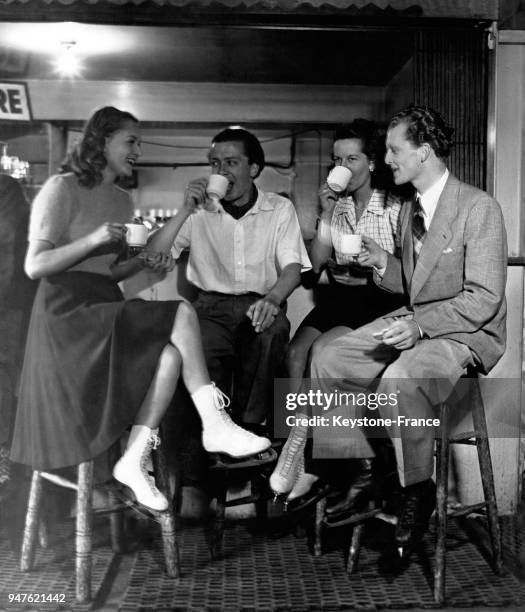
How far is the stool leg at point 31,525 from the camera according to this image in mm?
2912

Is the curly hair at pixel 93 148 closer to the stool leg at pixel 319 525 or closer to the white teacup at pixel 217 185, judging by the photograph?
the white teacup at pixel 217 185

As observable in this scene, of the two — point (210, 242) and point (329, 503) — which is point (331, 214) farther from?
point (329, 503)

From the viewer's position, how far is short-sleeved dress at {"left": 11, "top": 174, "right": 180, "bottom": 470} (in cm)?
285

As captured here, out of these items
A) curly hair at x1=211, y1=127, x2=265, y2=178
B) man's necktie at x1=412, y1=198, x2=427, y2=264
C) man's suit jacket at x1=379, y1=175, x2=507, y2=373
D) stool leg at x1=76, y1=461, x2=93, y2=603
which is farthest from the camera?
curly hair at x1=211, y1=127, x2=265, y2=178

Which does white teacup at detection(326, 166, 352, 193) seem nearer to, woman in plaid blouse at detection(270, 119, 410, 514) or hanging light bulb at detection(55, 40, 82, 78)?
woman in plaid blouse at detection(270, 119, 410, 514)

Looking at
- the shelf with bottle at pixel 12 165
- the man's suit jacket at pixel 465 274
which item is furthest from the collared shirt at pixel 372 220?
the shelf with bottle at pixel 12 165

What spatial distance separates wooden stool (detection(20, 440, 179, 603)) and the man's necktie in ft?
4.52

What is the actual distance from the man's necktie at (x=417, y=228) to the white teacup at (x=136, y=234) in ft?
3.69

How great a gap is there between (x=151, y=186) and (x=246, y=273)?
0.62 metres

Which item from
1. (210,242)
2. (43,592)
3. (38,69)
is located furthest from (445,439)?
(38,69)

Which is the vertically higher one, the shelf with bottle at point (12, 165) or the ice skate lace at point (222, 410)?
the shelf with bottle at point (12, 165)

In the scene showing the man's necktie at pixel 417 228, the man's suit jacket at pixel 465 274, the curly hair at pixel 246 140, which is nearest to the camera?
the man's suit jacket at pixel 465 274

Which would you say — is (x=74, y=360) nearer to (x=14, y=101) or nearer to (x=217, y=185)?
(x=217, y=185)

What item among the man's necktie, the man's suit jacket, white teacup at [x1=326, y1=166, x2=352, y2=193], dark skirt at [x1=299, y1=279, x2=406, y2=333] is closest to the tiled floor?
the man's suit jacket
